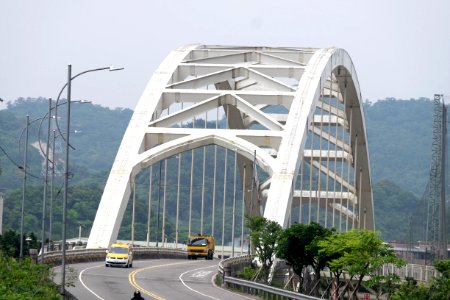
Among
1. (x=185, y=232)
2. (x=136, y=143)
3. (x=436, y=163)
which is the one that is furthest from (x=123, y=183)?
(x=185, y=232)

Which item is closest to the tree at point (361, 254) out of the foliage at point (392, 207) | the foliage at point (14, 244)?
the foliage at point (14, 244)

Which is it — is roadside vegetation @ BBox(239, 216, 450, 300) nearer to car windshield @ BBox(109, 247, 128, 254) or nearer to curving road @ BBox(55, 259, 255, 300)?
curving road @ BBox(55, 259, 255, 300)

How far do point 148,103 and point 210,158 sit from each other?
10478 centimetres

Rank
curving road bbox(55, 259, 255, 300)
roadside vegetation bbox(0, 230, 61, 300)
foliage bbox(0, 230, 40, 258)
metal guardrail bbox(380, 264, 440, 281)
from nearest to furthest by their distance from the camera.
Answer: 1. roadside vegetation bbox(0, 230, 61, 300)
2. curving road bbox(55, 259, 255, 300)
3. metal guardrail bbox(380, 264, 440, 281)
4. foliage bbox(0, 230, 40, 258)

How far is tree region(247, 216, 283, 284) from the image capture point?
2459 inches

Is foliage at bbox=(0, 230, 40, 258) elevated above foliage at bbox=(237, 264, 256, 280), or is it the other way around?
foliage at bbox=(0, 230, 40, 258)

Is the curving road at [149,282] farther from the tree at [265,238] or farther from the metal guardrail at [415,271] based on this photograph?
the metal guardrail at [415,271]

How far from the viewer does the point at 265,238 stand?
63250 millimetres

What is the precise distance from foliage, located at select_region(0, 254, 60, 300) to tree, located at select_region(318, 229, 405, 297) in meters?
12.2

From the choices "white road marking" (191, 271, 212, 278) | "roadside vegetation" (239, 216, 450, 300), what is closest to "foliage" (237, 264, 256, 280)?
"roadside vegetation" (239, 216, 450, 300)

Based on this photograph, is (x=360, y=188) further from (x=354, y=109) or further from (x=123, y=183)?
(x=123, y=183)

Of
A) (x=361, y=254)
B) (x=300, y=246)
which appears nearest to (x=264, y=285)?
(x=361, y=254)

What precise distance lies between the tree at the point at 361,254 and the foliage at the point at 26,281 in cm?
1223

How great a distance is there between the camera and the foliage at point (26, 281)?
35.1m
